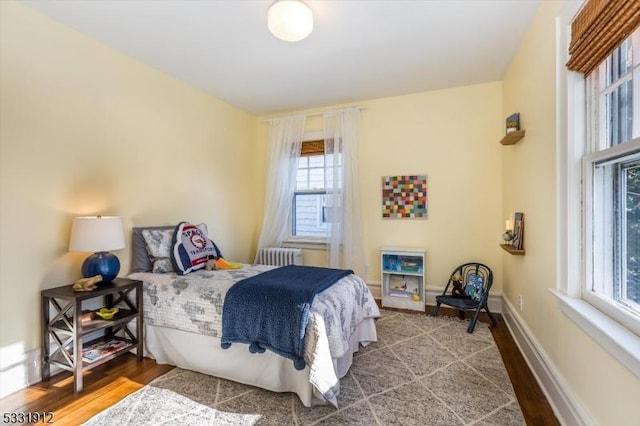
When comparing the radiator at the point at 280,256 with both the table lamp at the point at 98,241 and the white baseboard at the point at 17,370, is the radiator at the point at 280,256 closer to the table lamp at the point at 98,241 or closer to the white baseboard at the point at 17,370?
the table lamp at the point at 98,241

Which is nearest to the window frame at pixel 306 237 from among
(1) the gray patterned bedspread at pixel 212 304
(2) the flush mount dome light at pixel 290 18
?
(1) the gray patterned bedspread at pixel 212 304

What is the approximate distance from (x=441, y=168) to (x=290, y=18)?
2.42 meters

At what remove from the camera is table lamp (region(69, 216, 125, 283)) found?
2107mm

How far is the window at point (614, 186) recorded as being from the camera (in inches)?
49.7

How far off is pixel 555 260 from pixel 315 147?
3.05 meters

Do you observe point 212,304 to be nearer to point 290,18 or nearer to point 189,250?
point 189,250

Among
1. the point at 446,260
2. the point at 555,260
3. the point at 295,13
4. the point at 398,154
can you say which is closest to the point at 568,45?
the point at 555,260

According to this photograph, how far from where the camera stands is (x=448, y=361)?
7.60ft

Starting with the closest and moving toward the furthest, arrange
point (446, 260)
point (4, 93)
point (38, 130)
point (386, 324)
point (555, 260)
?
point (555, 260) < point (4, 93) < point (38, 130) < point (386, 324) < point (446, 260)

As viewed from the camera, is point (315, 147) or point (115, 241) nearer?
point (115, 241)

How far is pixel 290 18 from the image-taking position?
6.58 feet

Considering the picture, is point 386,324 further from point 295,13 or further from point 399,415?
point 295,13

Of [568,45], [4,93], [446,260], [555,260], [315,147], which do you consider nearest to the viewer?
[568,45]

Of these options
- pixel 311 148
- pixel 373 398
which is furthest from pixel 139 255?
pixel 311 148
